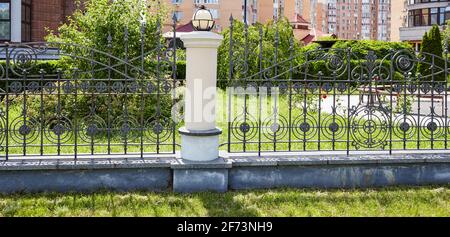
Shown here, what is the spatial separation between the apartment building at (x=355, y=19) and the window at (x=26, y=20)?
347 ft

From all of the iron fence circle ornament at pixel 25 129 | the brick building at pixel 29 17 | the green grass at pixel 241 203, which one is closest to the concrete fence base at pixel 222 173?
the green grass at pixel 241 203

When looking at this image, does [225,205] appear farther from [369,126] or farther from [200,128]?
[369,126]

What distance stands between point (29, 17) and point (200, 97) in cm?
1710

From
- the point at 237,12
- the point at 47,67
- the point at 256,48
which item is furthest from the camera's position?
the point at 237,12

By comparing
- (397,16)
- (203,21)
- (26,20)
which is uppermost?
(397,16)

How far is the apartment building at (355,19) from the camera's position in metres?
119

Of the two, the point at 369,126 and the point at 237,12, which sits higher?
the point at 237,12

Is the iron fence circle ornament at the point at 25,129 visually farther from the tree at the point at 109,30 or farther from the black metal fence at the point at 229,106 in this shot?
the tree at the point at 109,30

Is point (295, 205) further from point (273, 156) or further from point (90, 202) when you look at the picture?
point (90, 202)

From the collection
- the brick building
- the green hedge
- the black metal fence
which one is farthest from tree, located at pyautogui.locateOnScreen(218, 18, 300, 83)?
the brick building

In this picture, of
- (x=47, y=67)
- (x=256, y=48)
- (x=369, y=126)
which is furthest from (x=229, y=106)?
(x=47, y=67)

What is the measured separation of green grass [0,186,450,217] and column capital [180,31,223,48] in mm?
1663

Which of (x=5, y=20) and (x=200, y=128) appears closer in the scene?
(x=200, y=128)

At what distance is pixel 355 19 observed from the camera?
121 m
